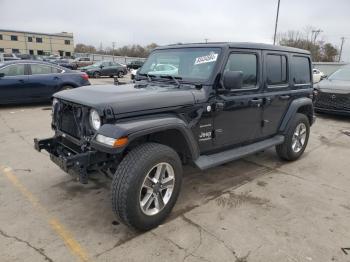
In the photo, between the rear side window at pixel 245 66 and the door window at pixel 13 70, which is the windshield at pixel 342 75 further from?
the door window at pixel 13 70

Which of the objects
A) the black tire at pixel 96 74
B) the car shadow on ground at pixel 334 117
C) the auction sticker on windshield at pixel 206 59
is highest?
the auction sticker on windshield at pixel 206 59

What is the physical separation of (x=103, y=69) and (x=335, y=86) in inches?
746

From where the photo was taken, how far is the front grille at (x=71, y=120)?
3325 millimetres

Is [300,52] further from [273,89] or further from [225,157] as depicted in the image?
[225,157]

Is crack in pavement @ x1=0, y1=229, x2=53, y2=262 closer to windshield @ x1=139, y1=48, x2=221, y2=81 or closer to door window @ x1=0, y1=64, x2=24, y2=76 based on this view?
windshield @ x1=139, y1=48, x2=221, y2=81

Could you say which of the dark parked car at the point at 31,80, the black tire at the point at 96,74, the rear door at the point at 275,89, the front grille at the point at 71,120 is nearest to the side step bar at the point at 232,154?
the rear door at the point at 275,89

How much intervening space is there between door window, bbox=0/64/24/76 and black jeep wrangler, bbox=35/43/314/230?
651cm

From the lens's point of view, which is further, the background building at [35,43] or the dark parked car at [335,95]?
the background building at [35,43]

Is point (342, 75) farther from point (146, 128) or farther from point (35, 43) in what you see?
point (35, 43)

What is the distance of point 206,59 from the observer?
3.91 metres

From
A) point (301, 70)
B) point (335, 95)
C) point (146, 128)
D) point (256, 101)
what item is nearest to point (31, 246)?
point (146, 128)

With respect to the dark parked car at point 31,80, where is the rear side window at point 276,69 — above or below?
above

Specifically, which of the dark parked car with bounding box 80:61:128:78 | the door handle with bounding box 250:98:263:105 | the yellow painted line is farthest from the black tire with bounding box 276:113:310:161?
the dark parked car with bounding box 80:61:128:78

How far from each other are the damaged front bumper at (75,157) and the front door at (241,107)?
59.3 inches
